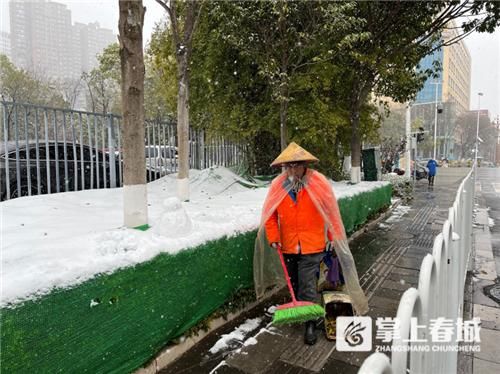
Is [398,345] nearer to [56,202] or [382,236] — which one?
[56,202]

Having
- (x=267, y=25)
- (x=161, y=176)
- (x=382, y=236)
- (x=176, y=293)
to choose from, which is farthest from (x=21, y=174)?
(x=382, y=236)

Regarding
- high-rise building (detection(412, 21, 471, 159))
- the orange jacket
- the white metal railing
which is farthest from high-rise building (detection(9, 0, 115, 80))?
high-rise building (detection(412, 21, 471, 159))

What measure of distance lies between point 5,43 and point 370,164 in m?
25.4

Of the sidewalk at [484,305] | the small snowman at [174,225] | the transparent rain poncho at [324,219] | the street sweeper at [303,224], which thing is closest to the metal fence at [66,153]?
the small snowman at [174,225]

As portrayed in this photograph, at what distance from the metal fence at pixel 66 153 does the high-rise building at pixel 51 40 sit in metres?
20.3

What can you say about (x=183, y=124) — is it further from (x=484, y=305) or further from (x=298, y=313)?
(x=484, y=305)

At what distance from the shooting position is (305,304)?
3.62 metres

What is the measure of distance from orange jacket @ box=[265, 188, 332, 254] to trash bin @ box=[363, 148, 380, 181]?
11.3 m

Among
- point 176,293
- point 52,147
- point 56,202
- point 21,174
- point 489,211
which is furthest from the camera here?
point 489,211

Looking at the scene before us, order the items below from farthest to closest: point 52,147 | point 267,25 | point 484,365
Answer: point 267,25
point 52,147
point 484,365

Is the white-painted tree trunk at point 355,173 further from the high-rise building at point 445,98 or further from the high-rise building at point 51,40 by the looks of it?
the high-rise building at point 445,98

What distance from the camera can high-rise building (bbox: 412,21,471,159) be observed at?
6481 cm

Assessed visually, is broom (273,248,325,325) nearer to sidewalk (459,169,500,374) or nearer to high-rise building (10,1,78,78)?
sidewalk (459,169,500,374)

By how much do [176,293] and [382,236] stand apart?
256 inches
